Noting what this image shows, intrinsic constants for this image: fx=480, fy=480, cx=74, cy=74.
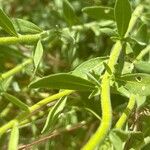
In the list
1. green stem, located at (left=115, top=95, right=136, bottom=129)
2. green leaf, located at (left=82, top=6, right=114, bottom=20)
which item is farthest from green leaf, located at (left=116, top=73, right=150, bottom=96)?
green leaf, located at (left=82, top=6, right=114, bottom=20)

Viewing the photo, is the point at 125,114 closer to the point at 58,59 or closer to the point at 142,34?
the point at 142,34

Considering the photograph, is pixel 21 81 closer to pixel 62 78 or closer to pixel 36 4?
pixel 36 4

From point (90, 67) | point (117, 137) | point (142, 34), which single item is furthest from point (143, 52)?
point (117, 137)

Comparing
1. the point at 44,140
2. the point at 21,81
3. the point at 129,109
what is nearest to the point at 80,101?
the point at 44,140

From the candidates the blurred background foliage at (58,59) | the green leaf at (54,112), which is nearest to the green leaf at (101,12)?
the blurred background foliage at (58,59)

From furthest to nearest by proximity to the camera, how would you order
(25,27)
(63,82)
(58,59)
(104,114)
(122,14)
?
(58,59) → (25,27) → (122,14) → (63,82) → (104,114)
